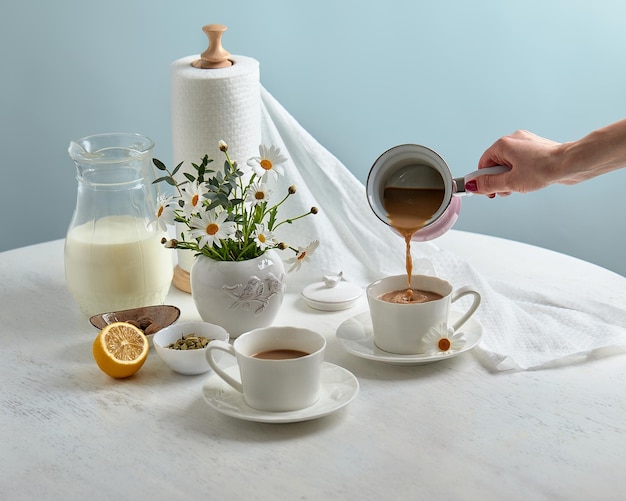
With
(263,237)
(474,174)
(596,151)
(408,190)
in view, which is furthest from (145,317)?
(596,151)

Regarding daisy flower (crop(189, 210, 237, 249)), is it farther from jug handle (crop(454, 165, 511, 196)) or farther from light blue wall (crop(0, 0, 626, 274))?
light blue wall (crop(0, 0, 626, 274))

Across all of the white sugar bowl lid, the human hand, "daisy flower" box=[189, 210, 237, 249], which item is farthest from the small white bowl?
the human hand

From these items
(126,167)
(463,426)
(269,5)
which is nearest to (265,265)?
(126,167)

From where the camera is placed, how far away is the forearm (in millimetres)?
1391

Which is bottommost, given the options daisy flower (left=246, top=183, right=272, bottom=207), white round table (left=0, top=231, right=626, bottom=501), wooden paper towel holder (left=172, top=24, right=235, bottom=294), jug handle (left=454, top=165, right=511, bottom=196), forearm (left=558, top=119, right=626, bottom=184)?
white round table (left=0, top=231, right=626, bottom=501)

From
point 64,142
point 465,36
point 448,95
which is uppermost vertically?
point 465,36

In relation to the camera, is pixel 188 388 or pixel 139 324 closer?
pixel 188 388

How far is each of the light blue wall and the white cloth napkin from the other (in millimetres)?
1096

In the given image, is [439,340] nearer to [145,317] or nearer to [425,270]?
[425,270]

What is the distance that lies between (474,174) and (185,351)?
1.82ft

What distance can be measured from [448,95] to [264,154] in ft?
5.61

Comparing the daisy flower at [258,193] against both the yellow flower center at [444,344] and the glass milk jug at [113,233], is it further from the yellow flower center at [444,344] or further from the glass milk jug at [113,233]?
the yellow flower center at [444,344]

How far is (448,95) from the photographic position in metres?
2.96

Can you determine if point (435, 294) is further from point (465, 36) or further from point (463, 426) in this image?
point (465, 36)
